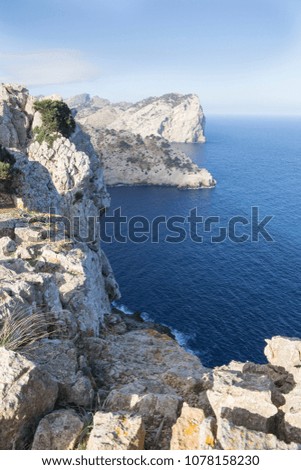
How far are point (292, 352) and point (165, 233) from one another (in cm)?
9087

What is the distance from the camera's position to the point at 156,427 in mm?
12836

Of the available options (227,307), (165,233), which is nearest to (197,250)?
(165,233)

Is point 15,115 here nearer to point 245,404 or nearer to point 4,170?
point 4,170

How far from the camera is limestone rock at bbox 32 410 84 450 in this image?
11.4 meters

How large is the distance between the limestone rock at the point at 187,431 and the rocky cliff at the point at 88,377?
0.12 ft

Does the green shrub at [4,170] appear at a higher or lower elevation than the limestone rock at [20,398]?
higher

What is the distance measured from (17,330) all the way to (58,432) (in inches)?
204

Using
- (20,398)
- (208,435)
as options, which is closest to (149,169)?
(20,398)

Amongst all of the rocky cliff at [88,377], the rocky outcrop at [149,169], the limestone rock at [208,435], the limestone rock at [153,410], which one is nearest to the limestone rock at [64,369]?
the rocky cliff at [88,377]

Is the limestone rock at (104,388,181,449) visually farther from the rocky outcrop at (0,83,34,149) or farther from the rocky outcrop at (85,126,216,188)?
the rocky outcrop at (85,126,216,188)

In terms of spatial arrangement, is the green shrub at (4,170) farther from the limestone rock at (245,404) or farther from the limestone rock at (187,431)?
the limestone rock at (187,431)

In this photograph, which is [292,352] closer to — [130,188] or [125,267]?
[125,267]

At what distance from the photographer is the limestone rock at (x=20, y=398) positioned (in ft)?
37.3

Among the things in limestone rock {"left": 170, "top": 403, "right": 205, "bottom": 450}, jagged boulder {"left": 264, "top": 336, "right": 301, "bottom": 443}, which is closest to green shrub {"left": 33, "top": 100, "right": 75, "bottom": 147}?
jagged boulder {"left": 264, "top": 336, "right": 301, "bottom": 443}
